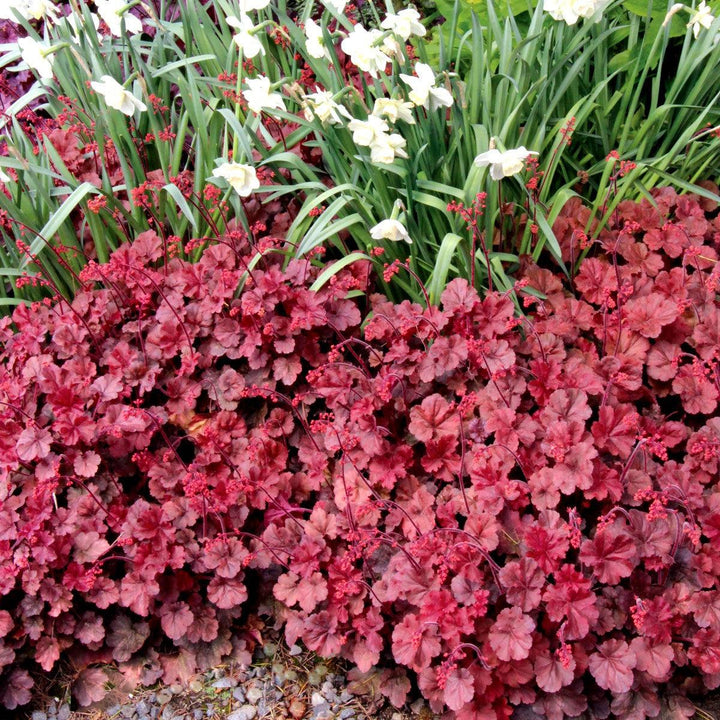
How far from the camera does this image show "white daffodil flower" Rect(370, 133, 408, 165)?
2371 mm

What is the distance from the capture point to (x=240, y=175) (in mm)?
2434

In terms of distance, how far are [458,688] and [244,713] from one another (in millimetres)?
674

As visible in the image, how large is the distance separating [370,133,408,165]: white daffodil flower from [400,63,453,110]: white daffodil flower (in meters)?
0.13

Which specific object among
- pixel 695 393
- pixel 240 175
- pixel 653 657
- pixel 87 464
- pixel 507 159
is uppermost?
pixel 240 175

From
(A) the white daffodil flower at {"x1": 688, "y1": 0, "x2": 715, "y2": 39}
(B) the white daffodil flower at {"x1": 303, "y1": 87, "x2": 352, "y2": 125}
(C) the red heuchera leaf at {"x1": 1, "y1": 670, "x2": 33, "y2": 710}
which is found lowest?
(C) the red heuchera leaf at {"x1": 1, "y1": 670, "x2": 33, "y2": 710}

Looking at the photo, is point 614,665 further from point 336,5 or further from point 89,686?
point 336,5

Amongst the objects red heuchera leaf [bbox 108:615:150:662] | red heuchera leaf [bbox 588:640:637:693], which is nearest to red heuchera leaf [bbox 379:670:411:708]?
red heuchera leaf [bbox 588:640:637:693]

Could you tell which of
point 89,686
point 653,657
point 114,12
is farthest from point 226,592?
point 114,12

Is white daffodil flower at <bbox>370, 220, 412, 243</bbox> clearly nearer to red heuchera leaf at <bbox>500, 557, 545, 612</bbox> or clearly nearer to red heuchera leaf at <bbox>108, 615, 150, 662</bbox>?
red heuchera leaf at <bbox>500, 557, 545, 612</bbox>

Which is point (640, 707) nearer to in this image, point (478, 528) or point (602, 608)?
point (602, 608)

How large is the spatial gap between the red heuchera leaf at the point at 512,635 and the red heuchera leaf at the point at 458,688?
0.32ft

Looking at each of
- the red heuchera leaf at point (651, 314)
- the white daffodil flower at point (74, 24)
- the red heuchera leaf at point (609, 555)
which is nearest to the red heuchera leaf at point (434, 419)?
the red heuchera leaf at point (609, 555)

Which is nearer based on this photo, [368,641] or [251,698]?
[368,641]

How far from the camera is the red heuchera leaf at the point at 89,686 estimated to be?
231cm
